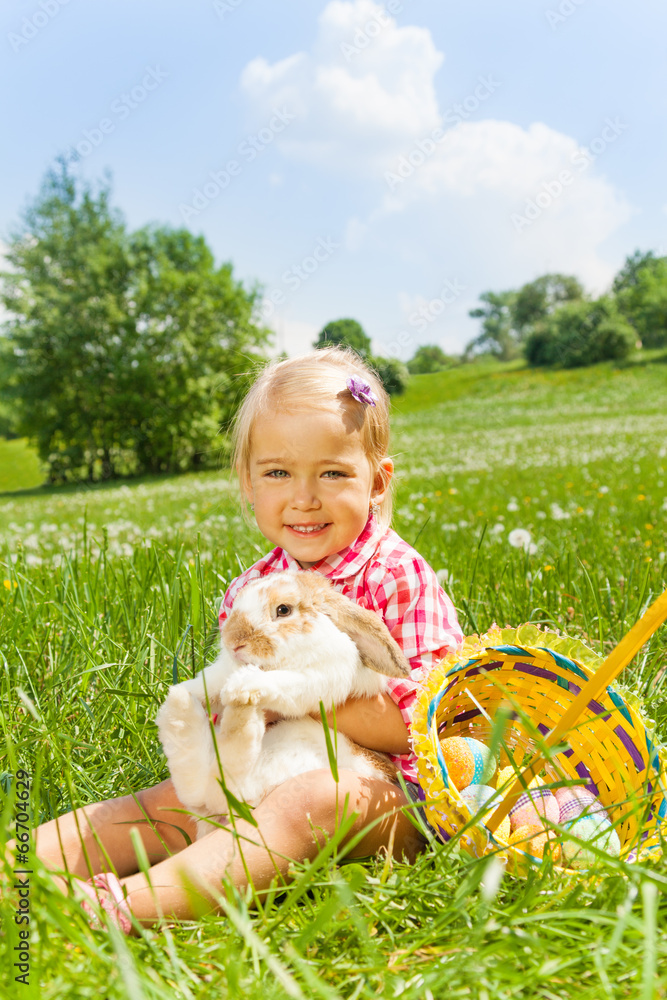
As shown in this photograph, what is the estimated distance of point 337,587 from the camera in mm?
2178

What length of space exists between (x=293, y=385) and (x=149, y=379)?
1073 inches

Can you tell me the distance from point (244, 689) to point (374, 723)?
473mm

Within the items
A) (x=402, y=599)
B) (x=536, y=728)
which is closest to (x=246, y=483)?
(x=402, y=599)

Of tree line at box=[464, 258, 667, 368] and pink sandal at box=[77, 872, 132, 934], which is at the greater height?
tree line at box=[464, 258, 667, 368]

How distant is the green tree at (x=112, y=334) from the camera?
2825 centimetres

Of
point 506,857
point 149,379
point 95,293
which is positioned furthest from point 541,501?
point 95,293

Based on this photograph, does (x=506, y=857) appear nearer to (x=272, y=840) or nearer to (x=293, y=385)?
(x=272, y=840)

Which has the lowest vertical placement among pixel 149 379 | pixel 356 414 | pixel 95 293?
pixel 356 414

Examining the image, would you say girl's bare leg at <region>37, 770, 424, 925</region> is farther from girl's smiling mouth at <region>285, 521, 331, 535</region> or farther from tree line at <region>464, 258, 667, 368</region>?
tree line at <region>464, 258, 667, 368</region>

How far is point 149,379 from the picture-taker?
92.6 feet

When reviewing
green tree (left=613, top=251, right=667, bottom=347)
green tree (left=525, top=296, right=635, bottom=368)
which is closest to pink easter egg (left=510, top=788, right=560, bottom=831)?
green tree (left=525, top=296, right=635, bottom=368)

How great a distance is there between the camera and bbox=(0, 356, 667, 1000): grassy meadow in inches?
50.1

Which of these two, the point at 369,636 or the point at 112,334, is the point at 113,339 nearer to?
the point at 112,334

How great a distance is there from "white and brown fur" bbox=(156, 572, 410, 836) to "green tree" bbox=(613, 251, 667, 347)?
49617mm
